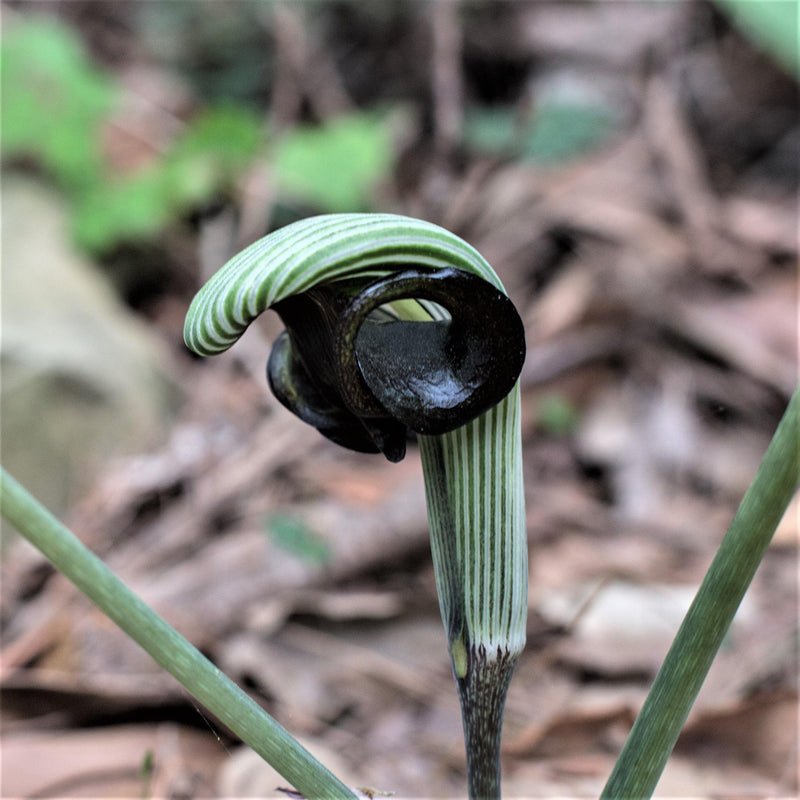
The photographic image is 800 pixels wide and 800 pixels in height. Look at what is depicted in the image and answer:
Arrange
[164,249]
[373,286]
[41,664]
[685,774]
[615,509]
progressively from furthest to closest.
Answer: [164,249], [615,509], [41,664], [685,774], [373,286]

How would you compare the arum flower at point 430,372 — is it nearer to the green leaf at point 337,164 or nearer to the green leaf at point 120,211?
the green leaf at point 337,164

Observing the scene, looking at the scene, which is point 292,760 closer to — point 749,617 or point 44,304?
point 749,617

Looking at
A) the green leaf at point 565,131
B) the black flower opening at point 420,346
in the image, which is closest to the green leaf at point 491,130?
the green leaf at point 565,131

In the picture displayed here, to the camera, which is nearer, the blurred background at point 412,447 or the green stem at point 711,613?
the green stem at point 711,613

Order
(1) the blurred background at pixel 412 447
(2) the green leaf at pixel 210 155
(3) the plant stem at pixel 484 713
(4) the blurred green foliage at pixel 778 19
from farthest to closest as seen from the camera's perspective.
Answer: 1. (2) the green leaf at pixel 210 155
2. (1) the blurred background at pixel 412 447
3. (4) the blurred green foliage at pixel 778 19
4. (3) the plant stem at pixel 484 713

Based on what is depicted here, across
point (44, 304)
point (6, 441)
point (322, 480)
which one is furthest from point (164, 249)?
point (322, 480)

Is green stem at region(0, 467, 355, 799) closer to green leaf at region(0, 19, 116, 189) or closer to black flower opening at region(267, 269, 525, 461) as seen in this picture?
black flower opening at region(267, 269, 525, 461)
